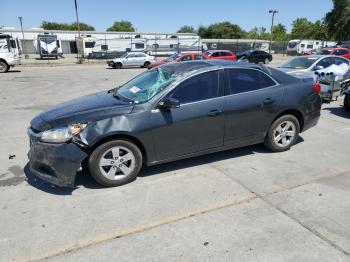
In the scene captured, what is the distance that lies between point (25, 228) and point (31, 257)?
53cm

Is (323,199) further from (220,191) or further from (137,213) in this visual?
(137,213)

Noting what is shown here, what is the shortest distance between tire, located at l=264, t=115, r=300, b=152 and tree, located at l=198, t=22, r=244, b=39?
9147cm

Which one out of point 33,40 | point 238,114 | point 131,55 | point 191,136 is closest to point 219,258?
point 191,136

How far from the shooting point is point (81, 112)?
13.5 feet

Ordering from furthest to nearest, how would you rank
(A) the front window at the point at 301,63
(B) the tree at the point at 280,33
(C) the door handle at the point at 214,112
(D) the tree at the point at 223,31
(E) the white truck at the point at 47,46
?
(D) the tree at the point at 223,31 < (B) the tree at the point at 280,33 < (E) the white truck at the point at 47,46 < (A) the front window at the point at 301,63 < (C) the door handle at the point at 214,112

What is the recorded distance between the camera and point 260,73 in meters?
5.14

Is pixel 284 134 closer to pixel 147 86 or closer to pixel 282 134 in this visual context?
pixel 282 134

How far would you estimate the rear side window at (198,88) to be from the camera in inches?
173

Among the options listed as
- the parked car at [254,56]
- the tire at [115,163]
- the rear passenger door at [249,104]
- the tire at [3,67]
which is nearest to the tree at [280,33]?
the parked car at [254,56]

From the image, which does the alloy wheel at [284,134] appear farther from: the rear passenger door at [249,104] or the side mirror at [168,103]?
the side mirror at [168,103]

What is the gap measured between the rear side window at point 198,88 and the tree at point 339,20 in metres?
66.6

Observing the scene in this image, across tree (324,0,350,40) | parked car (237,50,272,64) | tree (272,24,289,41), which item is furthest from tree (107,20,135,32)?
parked car (237,50,272,64)

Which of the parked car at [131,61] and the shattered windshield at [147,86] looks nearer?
the shattered windshield at [147,86]

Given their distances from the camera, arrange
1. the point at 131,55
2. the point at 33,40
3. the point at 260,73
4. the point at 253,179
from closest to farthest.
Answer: the point at 253,179 < the point at 260,73 < the point at 131,55 < the point at 33,40
